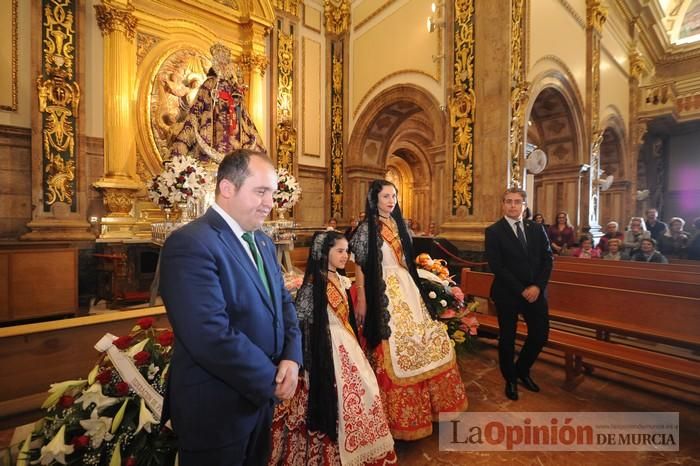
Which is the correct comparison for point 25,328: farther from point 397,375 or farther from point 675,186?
point 675,186

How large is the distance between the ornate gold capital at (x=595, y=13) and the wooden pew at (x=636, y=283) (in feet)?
24.9

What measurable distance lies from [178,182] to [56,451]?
4234 mm

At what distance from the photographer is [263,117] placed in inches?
334

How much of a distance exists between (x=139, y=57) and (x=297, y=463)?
25.3ft

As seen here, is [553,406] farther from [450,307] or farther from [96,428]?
[96,428]

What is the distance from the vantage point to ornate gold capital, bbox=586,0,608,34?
8.71 m

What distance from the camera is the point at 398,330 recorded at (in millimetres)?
2475

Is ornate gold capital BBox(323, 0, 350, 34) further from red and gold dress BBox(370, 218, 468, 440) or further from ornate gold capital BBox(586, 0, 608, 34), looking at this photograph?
red and gold dress BBox(370, 218, 468, 440)

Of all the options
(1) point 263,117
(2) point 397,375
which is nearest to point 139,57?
(1) point 263,117

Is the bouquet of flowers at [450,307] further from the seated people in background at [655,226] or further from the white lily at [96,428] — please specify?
the seated people in background at [655,226]

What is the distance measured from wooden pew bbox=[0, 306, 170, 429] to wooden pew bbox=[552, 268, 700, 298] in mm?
5153

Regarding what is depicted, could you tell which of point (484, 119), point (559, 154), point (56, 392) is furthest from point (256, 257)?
point (559, 154)

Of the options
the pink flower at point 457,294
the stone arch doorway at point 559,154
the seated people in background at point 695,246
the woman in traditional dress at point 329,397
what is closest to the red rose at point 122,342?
the woman in traditional dress at point 329,397

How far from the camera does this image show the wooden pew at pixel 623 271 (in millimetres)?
4145
